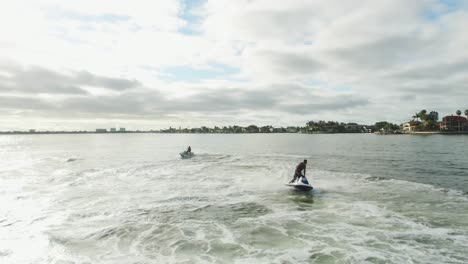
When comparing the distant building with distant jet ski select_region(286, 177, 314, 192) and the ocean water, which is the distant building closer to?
the ocean water

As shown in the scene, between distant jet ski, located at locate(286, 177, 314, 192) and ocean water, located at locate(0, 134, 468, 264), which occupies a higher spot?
distant jet ski, located at locate(286, 177, 314, 192)

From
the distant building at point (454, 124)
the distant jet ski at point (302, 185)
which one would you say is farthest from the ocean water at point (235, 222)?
the distant building at point (454, 124)

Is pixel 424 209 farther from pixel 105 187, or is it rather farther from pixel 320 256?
pixel 105 187

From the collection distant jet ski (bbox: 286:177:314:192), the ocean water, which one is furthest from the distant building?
distant jet ski (bbox: 286:177:314:192)

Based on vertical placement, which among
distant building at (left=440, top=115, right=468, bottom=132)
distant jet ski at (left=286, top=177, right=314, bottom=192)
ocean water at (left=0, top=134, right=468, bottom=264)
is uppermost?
distant building at (left=440, top=115, right=468, bottom=132)

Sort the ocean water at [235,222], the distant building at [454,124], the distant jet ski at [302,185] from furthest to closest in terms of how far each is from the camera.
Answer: the distant building at [454,124] → the distant jet ski at [302,185] → the ocean water at [235,222]

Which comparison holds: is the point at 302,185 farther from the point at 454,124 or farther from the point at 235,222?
the point at 454,124

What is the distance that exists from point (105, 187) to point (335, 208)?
18.7m

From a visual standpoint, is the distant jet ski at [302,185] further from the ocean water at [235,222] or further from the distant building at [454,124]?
the distant building at [454,124]

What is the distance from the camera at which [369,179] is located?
28.6 m

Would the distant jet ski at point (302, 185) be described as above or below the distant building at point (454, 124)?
below

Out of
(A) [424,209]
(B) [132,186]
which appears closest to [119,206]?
(B) [132,186]

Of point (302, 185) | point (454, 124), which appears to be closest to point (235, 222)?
point (302, 185)

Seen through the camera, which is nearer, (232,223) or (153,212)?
(232,223)
